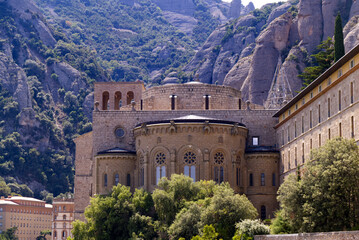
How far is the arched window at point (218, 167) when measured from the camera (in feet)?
259

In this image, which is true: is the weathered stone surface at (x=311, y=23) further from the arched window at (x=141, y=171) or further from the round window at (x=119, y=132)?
the arched window at (x=141, y=171)

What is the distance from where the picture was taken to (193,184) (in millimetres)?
72000

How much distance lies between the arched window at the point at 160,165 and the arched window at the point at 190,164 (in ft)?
7.68

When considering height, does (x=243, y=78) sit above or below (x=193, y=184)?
above

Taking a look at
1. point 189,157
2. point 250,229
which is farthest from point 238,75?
point 250,229

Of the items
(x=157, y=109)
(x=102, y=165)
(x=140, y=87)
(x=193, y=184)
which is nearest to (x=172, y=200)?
(x=193, y=184)

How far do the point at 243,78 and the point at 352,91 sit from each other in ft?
409

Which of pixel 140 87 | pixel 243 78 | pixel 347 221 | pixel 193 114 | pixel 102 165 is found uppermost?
pixel 243 78

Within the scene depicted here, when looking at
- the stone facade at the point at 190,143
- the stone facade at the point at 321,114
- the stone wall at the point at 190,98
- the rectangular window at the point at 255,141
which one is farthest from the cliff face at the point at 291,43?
the stone facade at the point at 321,114

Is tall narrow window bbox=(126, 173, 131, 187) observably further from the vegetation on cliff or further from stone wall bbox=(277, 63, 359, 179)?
stone wall bbox=(277, 63, 359, 179)

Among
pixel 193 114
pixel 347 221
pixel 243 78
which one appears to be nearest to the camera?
pixel 347 221

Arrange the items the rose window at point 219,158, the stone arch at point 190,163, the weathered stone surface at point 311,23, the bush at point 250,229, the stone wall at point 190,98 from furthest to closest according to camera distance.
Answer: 1. the weathered stone surface at point 311,23
2. the stone wall at point 190,98
3. the rose window at point 219,158
4. the stone arch at point 190,163
5. the bush at point 250,229

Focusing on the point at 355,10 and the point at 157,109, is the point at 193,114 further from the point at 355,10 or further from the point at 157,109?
the point at 355,10

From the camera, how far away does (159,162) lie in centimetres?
7906
